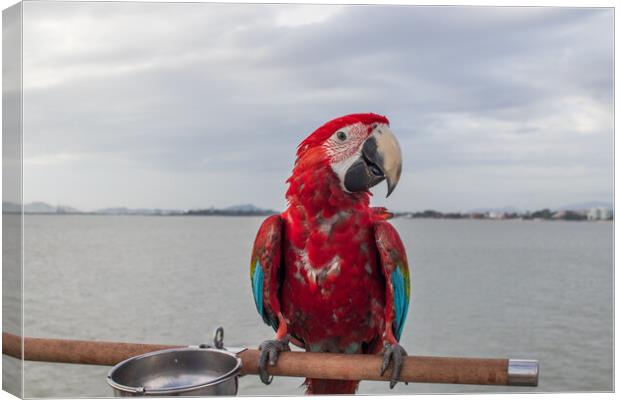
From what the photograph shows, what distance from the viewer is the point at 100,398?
1946 mm

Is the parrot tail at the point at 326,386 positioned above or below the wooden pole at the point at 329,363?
below

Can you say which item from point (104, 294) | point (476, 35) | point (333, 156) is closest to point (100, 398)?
point (333, 156)

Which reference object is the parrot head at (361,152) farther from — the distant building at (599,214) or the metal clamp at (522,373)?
the distant building at (599,214)

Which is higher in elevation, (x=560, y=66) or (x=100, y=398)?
(x=560, y=66)

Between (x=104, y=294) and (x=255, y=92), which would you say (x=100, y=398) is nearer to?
(x=255, y=92)

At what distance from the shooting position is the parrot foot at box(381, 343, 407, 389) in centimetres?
161

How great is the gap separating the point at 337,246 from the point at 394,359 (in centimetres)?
37

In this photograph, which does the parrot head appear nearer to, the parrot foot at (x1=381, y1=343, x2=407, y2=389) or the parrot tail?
the parrot foot at (x1=381, y1=343, x2=407, y2=389)

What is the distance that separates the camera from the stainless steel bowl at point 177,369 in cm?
159

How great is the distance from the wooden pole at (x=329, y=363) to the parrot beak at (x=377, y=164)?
0.50 meters

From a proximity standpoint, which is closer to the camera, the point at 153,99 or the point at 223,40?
the point at 223,40

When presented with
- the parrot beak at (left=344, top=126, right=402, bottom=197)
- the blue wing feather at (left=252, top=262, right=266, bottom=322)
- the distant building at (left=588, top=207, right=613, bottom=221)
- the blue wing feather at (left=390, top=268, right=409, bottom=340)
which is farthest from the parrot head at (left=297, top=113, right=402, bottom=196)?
the distant building at (left=588, top=207, right=613, bottom=221)

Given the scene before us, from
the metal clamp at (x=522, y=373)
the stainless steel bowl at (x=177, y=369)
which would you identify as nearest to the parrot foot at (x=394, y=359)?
the metal clamp at (x=522, y=373)

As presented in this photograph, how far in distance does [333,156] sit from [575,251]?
5.32 feet
